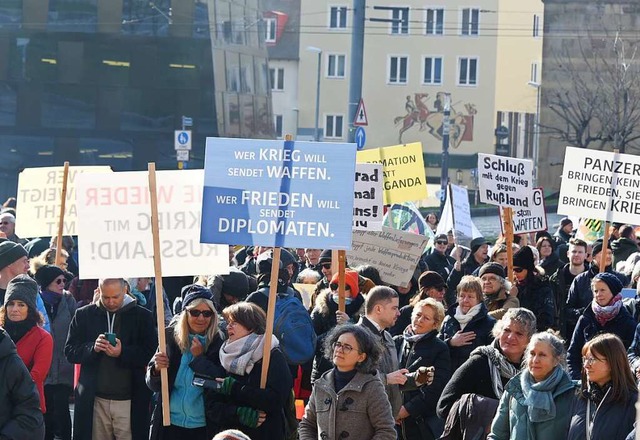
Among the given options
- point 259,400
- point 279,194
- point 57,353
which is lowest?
point 57,353

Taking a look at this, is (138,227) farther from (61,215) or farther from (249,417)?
(61,215)

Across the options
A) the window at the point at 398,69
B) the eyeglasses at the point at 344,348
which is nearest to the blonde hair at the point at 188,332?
the eyeglasses at the point at 344,348

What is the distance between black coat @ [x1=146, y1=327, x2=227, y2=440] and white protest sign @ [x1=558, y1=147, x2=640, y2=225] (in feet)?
20.7

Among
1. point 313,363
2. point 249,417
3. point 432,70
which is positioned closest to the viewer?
point 249,417

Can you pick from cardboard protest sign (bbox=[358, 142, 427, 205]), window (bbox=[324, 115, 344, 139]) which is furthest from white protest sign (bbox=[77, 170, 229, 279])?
window (bbox=[324, 115, 344, 139])

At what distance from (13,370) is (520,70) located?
7103cm

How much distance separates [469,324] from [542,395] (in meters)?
2.21

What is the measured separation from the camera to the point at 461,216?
17938 millimetres

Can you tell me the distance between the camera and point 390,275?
13.5 m

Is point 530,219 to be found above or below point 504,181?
below

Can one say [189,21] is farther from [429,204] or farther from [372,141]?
[372,141]

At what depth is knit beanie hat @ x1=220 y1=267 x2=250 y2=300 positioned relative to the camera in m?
10.2

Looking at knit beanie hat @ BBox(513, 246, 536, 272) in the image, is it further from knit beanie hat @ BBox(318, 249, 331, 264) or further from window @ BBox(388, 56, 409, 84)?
window @ BBox(388, 56, 409, 84)

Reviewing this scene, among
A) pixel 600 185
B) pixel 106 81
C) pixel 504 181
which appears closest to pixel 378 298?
pixel 600 185
